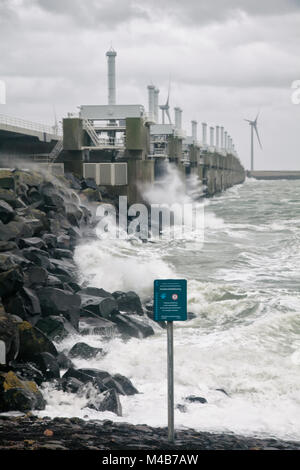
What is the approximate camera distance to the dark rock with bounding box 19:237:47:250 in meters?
20.1

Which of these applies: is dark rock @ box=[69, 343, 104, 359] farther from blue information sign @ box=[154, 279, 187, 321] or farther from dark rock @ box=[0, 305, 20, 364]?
blue information sign @ box=[154, 279, 187, 321]

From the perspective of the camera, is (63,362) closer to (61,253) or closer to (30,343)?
(30,343)

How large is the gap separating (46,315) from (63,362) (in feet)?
9.03

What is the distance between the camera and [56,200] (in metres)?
29.1

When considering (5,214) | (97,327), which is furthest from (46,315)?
(5,214)

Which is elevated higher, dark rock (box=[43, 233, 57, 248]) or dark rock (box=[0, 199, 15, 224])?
dark rock (box=[0, 199, 15, 224])

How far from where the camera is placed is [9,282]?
13.7m

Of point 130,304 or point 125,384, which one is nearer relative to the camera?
point 125,384

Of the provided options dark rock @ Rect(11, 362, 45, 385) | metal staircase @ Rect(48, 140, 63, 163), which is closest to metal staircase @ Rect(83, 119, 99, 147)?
metal staircase @ Rect(48, 140, 63, 163)

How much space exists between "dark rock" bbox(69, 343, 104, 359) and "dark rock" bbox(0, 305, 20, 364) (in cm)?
221

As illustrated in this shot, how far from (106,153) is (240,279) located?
23184 millimetres

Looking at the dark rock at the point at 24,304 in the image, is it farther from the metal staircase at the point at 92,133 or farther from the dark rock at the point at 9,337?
the metal staircase at the point at 92,133

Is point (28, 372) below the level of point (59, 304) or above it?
below

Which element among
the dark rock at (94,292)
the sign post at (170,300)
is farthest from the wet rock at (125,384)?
the dark rock at (94,292)
